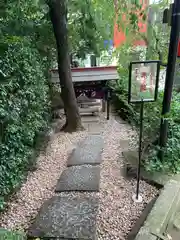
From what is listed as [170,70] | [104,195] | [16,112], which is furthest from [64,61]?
[104,195]

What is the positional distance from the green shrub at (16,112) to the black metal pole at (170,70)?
1.52 meters

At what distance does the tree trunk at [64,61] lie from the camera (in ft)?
11.4

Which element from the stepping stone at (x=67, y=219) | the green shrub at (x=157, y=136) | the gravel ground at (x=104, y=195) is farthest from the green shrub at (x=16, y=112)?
the green shrub at (x=157, y=136)

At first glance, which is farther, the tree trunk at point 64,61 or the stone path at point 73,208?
the tree trunk at point 64,61

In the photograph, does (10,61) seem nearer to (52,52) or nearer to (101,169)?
(101,169)

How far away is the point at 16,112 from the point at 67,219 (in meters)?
1.21

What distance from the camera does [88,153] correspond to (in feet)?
10.4

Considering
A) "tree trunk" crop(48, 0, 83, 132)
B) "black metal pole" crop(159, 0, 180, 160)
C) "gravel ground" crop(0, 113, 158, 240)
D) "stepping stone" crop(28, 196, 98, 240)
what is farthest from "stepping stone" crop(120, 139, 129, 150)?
"stepping stone" crop(28, 196, 98, 240)

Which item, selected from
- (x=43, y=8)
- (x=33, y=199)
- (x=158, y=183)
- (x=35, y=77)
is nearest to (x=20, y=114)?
(x=35, y=77)

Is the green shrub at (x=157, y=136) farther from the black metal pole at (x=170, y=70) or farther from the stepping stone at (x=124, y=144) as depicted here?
the stepping stone at (x=124, y=144)

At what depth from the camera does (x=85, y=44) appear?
4977 mm

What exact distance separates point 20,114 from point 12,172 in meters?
0.68

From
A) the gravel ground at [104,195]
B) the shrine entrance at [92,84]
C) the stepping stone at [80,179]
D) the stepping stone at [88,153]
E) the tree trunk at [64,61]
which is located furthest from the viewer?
the shrine entrance at [92,84]

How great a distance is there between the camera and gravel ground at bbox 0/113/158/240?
184 cm
